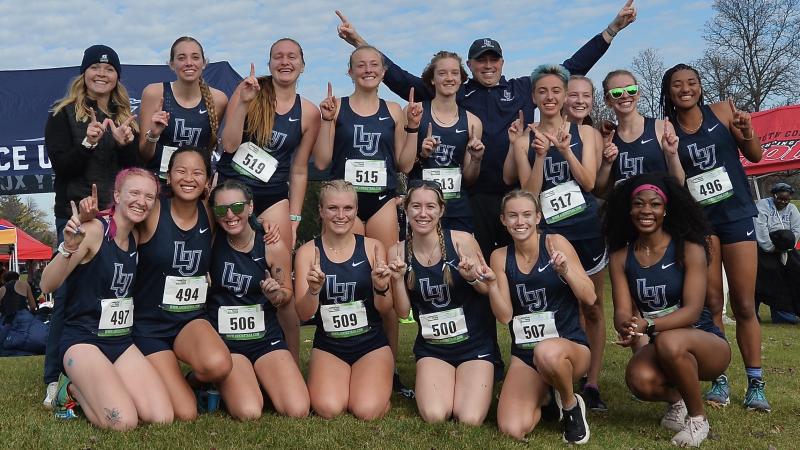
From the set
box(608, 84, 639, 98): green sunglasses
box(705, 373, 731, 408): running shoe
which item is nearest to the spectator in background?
box(705, 373, 731, 408): running shoe

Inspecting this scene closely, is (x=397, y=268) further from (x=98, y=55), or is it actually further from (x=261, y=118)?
(x=98, y=55)

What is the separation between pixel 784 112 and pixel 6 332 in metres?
14.2

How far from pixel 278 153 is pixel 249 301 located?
1.06m

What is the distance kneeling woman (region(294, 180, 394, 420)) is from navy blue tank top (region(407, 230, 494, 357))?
22 cm

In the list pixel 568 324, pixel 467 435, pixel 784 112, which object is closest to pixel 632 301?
pixel 568 324

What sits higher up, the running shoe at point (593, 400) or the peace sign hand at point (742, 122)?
the peace sign hand at point (742, 122)

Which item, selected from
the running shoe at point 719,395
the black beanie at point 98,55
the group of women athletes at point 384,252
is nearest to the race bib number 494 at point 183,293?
the group of women athletes at point 384,252

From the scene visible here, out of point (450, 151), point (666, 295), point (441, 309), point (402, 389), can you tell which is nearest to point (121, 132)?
point (450, 151)

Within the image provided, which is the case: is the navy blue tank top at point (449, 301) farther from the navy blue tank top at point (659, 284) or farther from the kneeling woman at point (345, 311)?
the navy blue tank top at point (659, 284)

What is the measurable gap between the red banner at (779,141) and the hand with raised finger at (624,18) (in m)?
9.04

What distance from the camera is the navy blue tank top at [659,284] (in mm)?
3975

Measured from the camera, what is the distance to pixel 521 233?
400cm

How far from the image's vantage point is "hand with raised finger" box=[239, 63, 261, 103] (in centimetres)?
439

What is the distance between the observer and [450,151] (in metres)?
4.74
